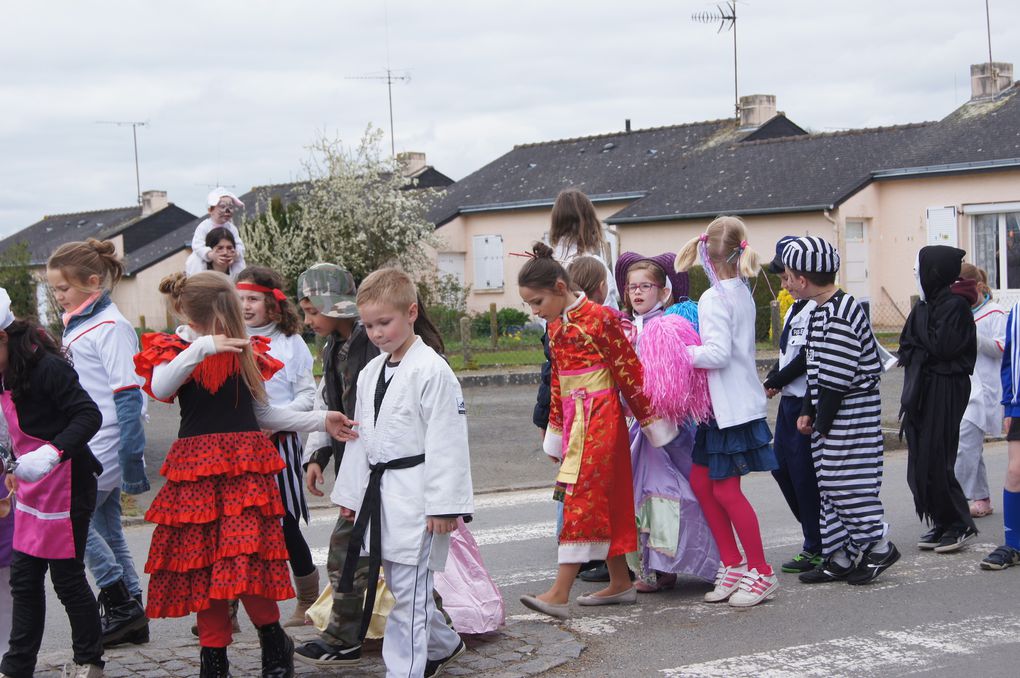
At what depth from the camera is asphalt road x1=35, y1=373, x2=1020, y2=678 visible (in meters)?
5.53

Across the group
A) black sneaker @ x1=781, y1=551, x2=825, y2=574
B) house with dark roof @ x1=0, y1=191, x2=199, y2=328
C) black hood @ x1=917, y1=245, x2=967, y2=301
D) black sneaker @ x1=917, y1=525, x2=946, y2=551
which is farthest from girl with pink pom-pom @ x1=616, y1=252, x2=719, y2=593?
house with dark roof @ x1=0, y1=191, x2=199, y2=328

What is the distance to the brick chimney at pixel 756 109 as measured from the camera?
36625 mm

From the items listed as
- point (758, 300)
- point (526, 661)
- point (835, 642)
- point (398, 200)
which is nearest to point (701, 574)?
point (835, 642)

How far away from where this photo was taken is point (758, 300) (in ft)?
88.0

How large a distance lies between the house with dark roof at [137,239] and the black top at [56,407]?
32.4 metres

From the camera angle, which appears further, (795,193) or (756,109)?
(756,109)

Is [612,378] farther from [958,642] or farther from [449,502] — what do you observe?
[958,642]

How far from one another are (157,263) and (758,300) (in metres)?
27.7

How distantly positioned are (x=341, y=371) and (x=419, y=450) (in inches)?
39.5

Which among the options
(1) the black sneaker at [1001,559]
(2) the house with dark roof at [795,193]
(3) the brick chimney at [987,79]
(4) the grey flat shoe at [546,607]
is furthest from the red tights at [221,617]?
(3) the brick chimney at [987,79]

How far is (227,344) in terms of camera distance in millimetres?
4891

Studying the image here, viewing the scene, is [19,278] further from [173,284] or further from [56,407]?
[56,407]

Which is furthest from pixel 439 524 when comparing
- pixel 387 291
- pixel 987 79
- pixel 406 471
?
pixel 987 79

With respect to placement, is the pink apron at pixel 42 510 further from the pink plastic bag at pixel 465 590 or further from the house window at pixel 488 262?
the house window at pixel 488 262
